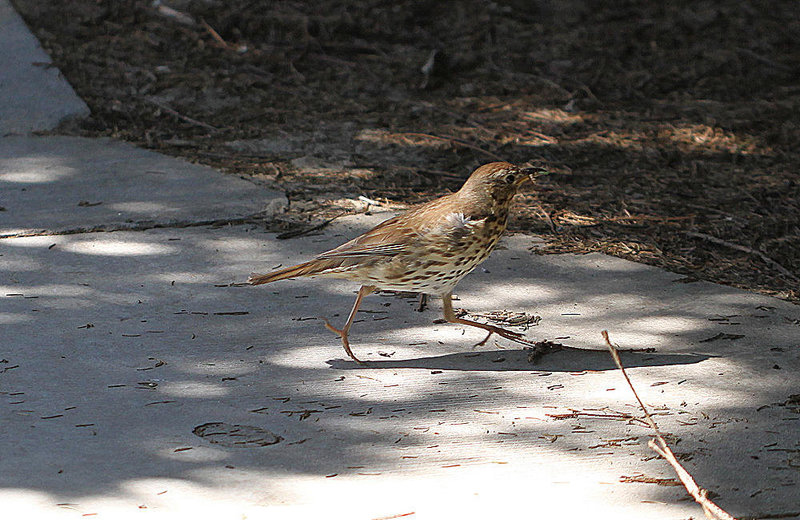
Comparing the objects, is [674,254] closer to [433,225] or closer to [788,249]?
[788,249]

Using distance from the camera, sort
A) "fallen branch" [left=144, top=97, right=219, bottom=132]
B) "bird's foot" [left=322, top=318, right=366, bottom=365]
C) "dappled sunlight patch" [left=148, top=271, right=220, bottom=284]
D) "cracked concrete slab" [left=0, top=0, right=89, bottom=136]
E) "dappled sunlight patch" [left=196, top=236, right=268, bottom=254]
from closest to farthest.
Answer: "bird's foot" [left=322, top=318, right=366, bottom=365]
"dappled sunlight patch" [left=148, top=271, right=220, bottom=284]
"dappled sunlight patch" [left=196, top=236, right=268, bottom=254]
"cracked concrete slab" [left=0, top=0, right=89, bottom=136]
"fallen branch" [left=144, top=97, right=219, bottom=132]

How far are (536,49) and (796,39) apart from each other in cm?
274

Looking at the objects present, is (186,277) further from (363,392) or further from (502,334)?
(502,334)

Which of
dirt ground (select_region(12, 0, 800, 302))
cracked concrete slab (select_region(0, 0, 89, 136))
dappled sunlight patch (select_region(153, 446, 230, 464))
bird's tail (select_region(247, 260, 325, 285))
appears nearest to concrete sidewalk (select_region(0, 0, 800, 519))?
dappled sunlight patch (select_region(153, 446, 230, 464))

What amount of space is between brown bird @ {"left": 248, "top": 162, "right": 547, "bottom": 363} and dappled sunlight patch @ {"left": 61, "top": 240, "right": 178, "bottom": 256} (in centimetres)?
138

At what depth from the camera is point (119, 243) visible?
213 inches

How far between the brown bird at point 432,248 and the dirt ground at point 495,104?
4.53ft

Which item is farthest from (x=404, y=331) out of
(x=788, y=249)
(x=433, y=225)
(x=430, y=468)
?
(x=788, y=249)

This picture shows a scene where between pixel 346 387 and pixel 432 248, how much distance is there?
26.7 inches

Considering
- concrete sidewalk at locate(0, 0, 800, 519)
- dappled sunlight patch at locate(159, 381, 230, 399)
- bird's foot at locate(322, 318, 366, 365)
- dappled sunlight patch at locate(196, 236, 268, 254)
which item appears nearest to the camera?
concrete sidewalk at locate(0, 0, 800, 519)

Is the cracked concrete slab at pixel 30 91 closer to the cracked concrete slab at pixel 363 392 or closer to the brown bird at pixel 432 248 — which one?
the cracked concrete slab at pixel 363 392

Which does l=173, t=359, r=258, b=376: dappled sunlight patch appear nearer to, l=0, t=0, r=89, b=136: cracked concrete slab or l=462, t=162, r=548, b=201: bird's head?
l=462, t=162, r=548, b=201: bird's head

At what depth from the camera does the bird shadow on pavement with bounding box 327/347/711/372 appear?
4105 millimetres

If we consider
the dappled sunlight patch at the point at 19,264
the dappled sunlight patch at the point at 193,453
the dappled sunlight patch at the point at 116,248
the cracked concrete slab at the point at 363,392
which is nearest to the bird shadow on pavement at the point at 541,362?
the cracked concrete slab at the point at 363,392
